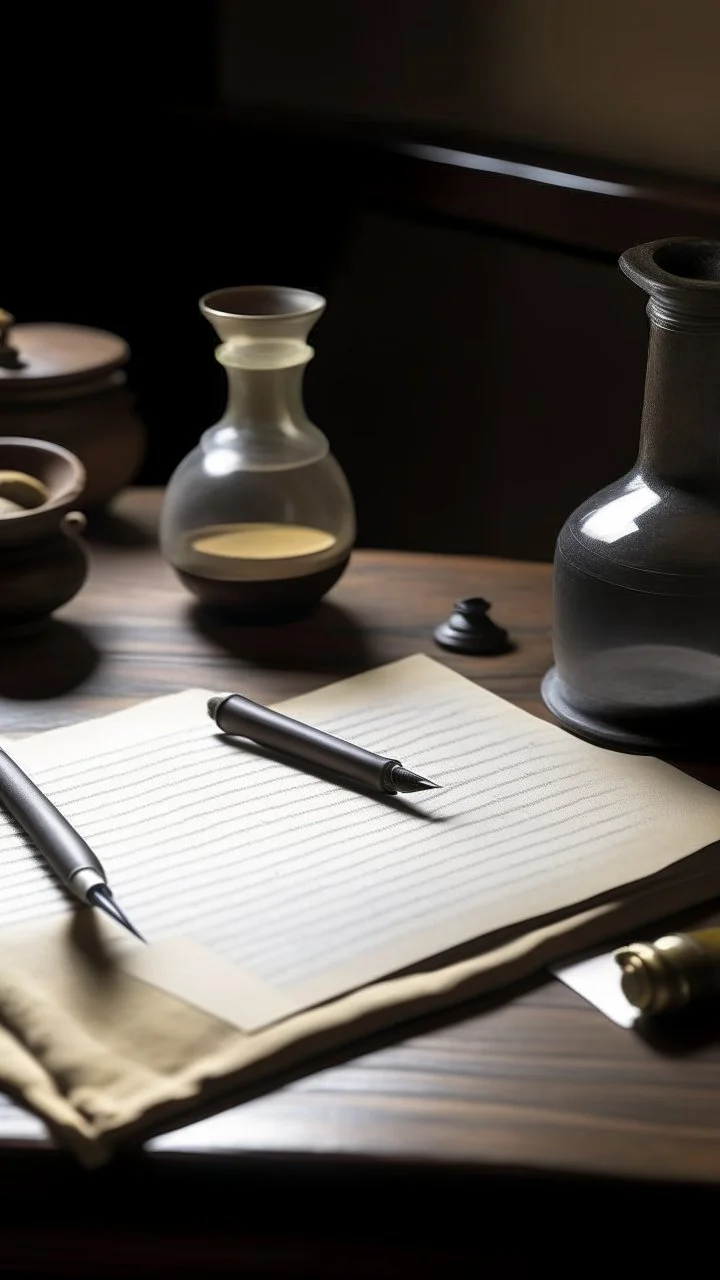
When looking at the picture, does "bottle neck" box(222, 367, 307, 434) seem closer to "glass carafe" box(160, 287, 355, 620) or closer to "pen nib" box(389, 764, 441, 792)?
"glass carafe" box(160, 287, 355, 620)

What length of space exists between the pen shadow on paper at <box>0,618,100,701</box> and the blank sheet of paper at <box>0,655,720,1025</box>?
74 millimetres

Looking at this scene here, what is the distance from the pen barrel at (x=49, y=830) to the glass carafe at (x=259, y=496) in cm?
26

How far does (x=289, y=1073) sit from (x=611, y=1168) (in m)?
0.13

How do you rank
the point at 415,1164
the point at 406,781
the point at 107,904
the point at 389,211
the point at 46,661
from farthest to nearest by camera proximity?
the point at 389,211
the point at 46,661
the point at 406,781
the point at 107,904
the point at 415,1164

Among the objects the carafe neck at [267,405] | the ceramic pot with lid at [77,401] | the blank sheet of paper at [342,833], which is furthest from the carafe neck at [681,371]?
the ceramic pot with lid at [77,401]

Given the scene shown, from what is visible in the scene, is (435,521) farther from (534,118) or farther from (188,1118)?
(188,1118)

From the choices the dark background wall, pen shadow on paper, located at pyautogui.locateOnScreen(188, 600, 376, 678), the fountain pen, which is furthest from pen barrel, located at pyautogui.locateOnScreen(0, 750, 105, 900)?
the dark background wall

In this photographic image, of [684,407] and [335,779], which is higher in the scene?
[684,407]

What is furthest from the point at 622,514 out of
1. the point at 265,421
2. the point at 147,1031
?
the point at 147,1031

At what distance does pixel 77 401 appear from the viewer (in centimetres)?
118

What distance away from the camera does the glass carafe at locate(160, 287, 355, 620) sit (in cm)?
100

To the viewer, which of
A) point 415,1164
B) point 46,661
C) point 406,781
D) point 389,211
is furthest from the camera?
point 389,211

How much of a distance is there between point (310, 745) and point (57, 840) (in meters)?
0.16

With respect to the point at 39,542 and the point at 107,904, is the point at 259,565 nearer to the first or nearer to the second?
the point at 39,542
